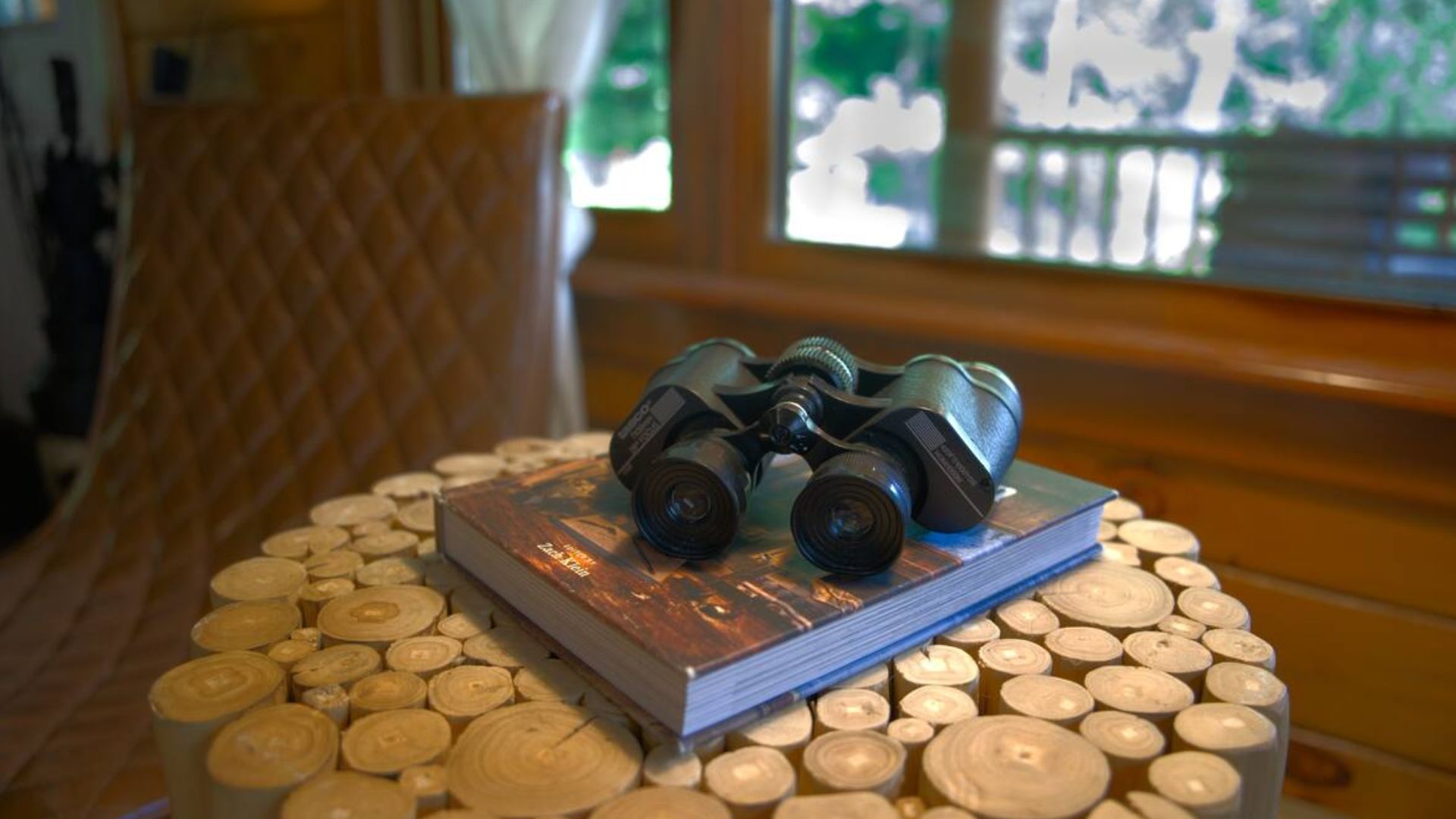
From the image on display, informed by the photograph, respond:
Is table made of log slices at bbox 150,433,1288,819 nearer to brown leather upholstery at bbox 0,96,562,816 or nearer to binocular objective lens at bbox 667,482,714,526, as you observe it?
binocular objective lens at bbox 667,482,714,526

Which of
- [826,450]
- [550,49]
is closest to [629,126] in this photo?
[550,49]

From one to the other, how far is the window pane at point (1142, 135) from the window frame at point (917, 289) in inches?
1.5

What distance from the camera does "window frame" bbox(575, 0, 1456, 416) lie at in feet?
4.14

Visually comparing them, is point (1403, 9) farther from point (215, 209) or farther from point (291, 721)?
point (215, 209)

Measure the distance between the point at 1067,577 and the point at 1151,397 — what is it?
60 centimetres

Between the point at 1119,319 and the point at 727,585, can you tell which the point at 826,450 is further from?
the point at 1119,319

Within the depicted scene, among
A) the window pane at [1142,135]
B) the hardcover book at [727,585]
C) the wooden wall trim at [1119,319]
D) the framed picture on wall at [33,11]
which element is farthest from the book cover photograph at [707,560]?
the framed picture on wall at [33,11]

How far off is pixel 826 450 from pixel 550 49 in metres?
1.24

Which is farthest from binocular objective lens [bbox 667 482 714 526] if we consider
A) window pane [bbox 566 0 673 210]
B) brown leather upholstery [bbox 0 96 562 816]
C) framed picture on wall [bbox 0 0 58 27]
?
framed picture on wall [bbox 0 0 58 27]

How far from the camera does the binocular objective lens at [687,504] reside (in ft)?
2.36

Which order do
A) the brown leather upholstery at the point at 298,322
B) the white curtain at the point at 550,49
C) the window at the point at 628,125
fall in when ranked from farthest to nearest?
1. the window at the point at 628,125
2. the white curtain at the point at 550,49
3. the brown leather upholstery at the point at 298,322

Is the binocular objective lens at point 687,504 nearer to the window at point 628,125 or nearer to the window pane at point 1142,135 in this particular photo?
the window pane at point 1142,135

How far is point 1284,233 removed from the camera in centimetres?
146

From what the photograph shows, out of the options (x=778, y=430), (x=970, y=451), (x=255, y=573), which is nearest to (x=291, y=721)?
(x=255, y=573)
